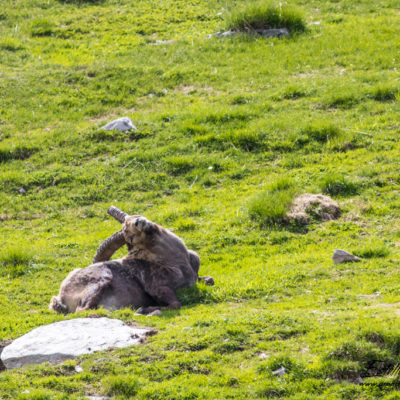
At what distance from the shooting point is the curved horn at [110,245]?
11.7 m

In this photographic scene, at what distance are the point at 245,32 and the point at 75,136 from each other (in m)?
7.67

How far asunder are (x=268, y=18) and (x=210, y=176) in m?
8.93

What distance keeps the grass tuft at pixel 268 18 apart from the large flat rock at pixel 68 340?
16578mm

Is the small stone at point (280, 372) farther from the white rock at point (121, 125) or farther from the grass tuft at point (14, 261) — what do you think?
the white rock at point (121, 125)

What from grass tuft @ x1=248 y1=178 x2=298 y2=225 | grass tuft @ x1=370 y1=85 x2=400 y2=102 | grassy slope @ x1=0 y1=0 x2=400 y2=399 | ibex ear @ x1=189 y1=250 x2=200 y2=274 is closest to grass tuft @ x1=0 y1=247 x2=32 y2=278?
grassy slope @ x1=0 y1=0 x2=400 y2=399

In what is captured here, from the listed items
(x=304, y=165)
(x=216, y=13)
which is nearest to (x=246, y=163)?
(x=304, y=165)

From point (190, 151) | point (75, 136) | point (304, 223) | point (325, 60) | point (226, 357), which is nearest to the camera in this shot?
point (226, 357)

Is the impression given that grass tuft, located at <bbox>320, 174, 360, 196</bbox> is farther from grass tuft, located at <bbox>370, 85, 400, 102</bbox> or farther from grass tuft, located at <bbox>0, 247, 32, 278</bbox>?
grass tuft, located at <bbox>0, 247, 32, 278</bbox>

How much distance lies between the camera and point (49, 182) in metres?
17.8

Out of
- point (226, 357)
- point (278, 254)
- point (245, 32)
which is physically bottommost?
point (278, 254)

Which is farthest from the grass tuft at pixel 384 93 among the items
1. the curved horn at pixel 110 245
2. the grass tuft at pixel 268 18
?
the curved horn at pixel 110 245

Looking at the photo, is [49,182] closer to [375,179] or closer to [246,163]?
[246,163]

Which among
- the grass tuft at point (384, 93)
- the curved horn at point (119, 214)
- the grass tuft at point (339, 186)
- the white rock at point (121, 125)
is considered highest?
the grass tuft at point (384, 93)

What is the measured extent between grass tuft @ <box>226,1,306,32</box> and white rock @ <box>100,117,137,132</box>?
6.73 metres
